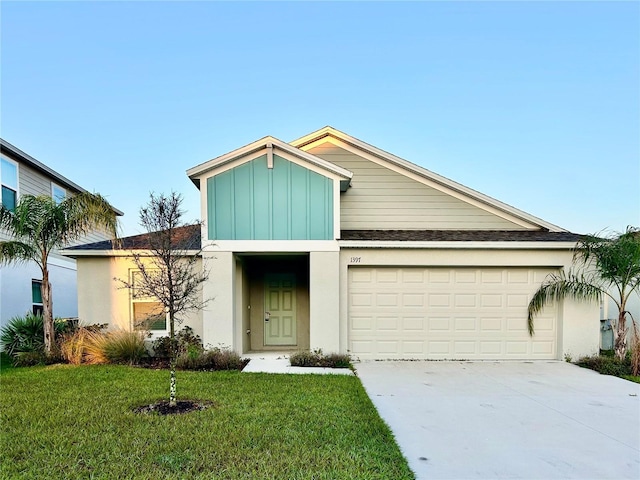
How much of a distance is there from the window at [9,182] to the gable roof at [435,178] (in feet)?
30.1

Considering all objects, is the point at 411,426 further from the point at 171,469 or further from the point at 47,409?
the point at 47,409

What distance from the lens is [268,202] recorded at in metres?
9.22

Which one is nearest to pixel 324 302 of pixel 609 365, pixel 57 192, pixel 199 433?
pixel 199 433

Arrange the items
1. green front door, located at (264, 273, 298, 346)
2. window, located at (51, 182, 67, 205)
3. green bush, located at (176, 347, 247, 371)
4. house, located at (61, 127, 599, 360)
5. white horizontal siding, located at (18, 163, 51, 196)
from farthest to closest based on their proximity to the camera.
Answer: window, located at (51, 182, 67, 205)
white horizontal siding, located at (18, 163, 51, 196)
green front door, located at (264, 273, 298, 346)
house, located at (61, 127, 599, 360)
green bush, located at (176, 347, 247, 371)

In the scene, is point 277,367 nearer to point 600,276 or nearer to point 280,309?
point 280,309

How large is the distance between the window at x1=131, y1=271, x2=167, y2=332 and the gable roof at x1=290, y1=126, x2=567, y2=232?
6131 mm

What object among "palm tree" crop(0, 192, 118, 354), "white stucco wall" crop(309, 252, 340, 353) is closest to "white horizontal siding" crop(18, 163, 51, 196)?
"palm tree" crop(0, 192, 118, 354)

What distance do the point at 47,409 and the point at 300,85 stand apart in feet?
40.3

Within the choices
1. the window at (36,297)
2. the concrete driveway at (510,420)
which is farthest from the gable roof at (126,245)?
the concrete driveway at (510,420)

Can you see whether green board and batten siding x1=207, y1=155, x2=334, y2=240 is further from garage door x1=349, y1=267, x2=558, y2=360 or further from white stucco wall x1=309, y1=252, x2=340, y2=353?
garage door x1=349, y1=267, x2=558, y2=360

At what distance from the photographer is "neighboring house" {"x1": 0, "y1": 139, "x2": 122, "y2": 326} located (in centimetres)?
1131

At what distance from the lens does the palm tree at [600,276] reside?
8.43 m

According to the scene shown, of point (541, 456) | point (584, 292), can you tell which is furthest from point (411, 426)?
point (584, 292)

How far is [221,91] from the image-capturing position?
13.4 meters
